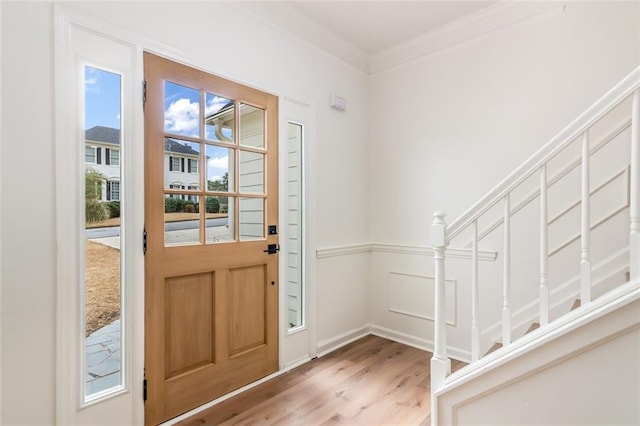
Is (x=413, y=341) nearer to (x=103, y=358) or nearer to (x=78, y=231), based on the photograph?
(x=103, y=358)

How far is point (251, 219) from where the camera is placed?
241 centimetres

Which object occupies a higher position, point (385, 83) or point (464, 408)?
point (385, 83)

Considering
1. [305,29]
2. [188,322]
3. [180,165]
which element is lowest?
[188,322]

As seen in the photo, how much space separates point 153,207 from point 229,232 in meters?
0.53

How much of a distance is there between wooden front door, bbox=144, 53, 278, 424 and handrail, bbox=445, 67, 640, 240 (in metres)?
1.40

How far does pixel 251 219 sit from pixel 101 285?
0.99 metres

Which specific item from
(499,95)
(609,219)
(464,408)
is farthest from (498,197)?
(499,95)

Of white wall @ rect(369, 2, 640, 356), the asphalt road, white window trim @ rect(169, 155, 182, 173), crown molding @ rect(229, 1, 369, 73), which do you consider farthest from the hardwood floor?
crown molding @ rect(229, 1, 369, 73)

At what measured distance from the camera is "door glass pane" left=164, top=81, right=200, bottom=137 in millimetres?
1975

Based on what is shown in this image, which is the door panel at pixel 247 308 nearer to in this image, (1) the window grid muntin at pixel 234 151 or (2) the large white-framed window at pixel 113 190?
(1) the window grid muntin at pixel 234 151

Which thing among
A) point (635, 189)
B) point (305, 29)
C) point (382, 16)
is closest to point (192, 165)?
point (305, 29)

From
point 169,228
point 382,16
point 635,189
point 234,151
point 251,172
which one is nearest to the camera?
point 635,189

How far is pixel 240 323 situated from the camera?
7.57 feet

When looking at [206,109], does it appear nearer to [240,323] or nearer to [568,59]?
[240,323]
